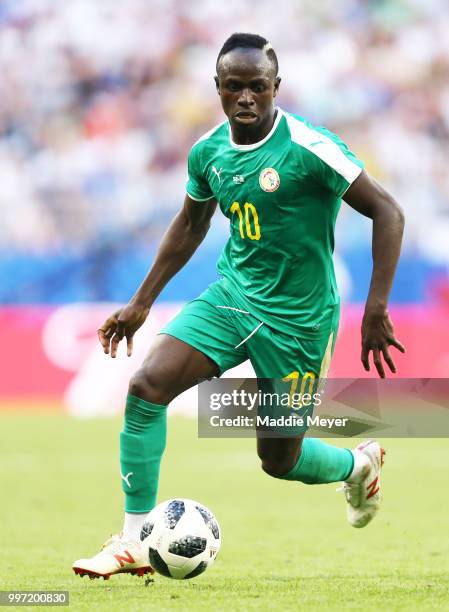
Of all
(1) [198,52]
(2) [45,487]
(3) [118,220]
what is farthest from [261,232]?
(1) [198,52]

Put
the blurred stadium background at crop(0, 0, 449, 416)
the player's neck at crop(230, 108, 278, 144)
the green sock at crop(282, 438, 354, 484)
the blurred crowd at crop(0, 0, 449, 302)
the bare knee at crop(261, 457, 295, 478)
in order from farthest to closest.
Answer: the blurred crowd at crop(0, 0, 449, 302) → the blurred stadium background at crop(0, 0, 449, 416) → the green sock at crop(282, 438, 354, 484) → the bare knee at crop(261, 457, 295, 478) → the player's neck at crop(230, 108, 278, 144)

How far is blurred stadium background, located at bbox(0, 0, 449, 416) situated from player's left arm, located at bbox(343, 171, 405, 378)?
1121cm

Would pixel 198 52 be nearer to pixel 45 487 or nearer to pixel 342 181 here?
pixel 45 487

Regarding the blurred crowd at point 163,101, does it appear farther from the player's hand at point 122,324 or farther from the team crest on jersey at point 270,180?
the team crest on jersey at point 270,180

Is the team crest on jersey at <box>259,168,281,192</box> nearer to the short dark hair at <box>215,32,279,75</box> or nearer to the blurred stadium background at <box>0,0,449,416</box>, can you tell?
the short dark hair at <box>215,32,279,75</box>

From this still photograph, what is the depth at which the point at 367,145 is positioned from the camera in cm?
1884

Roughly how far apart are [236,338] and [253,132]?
969 mm

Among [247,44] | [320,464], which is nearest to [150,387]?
[320,464]

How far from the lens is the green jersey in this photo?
517cm

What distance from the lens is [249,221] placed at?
529cm

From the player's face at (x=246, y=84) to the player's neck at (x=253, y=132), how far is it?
5cm

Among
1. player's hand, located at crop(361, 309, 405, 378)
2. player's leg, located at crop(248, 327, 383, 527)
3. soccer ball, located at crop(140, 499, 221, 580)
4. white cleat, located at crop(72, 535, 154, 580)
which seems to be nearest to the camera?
player's hand, located at crop(361, 309, 405, 378)

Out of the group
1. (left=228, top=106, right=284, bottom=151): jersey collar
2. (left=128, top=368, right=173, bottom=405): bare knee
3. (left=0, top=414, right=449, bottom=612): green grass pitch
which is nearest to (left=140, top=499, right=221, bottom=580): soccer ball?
(left=0, top=414, right=449, bottom=612): green grass pitch

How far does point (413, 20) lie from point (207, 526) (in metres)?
16.3
